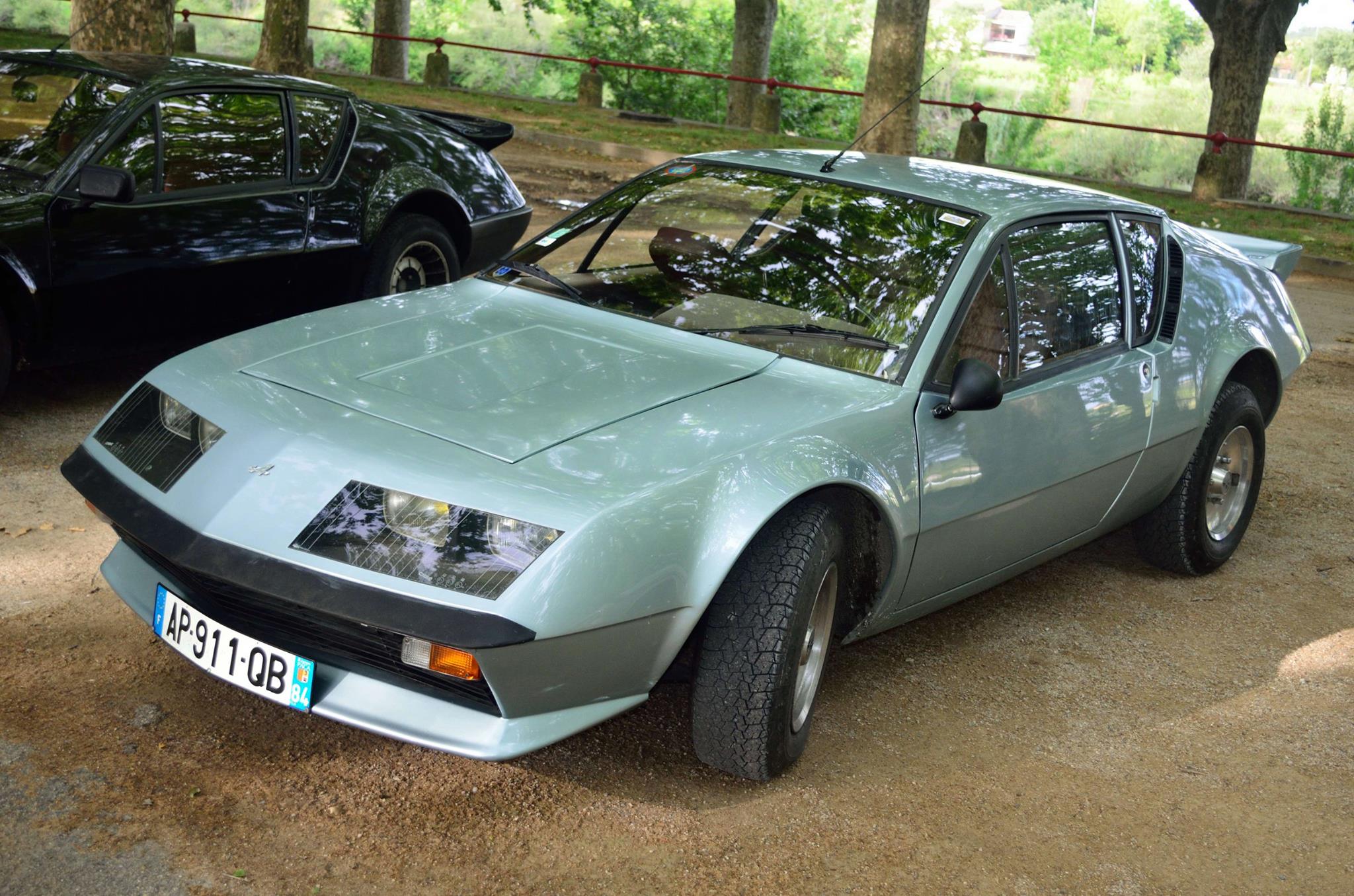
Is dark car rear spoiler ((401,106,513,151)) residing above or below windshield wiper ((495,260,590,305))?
above

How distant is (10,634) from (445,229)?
367cm

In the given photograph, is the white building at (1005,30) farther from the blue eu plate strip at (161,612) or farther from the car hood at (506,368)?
the blue eu plate strip at (161,612)

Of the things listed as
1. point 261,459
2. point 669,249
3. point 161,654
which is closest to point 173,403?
point 261,459

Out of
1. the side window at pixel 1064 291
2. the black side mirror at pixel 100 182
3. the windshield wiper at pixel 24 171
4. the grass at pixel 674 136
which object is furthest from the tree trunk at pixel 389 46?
the side window at pixel 1064 291

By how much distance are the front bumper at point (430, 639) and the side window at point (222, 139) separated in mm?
3195

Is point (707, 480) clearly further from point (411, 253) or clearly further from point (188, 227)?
point (411, 253)

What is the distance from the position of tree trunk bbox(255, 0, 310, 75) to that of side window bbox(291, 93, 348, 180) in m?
11.2

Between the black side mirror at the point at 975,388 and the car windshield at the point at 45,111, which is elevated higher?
the car windshield at the point at 45,111

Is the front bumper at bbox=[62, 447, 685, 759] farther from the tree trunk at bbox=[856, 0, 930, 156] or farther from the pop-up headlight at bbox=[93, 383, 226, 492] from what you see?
the tree trunk at bbox=[856, 0, 930, 156]

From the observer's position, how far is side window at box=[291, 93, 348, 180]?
6207 millimetres

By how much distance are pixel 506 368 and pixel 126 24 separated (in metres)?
7.87

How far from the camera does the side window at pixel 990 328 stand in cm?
372

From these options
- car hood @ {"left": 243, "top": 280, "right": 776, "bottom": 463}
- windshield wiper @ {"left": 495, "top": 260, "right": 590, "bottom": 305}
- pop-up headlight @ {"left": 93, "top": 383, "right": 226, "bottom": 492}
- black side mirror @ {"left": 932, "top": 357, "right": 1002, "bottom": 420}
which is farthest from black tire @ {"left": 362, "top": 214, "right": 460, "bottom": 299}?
black side mirror @ {"left": 932, "top": 357, "right": 1002, "bottom": 420}

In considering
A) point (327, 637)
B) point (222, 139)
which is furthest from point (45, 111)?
point (327, 637)
